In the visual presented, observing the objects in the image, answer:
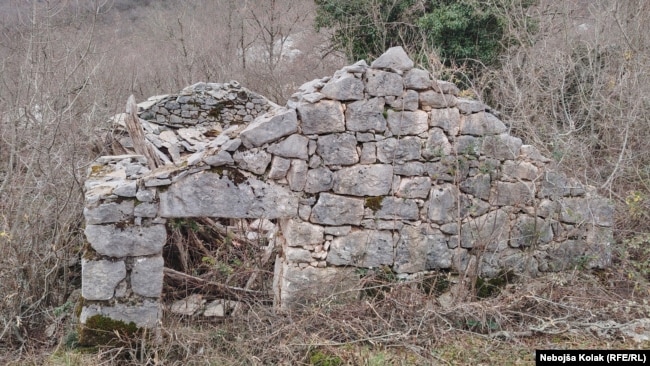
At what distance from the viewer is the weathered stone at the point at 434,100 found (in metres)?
5.10

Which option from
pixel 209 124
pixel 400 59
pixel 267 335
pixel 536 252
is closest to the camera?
pixel 267 335

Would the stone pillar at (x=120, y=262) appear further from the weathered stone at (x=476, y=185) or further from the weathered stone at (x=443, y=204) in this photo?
the weathered stone at (x=476, y=185)

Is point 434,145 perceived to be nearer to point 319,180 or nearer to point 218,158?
point 319,180

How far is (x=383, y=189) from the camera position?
5.09 m

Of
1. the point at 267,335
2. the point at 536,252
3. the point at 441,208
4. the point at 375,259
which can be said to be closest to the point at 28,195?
the point at 267,335

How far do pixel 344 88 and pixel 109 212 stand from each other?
238cm

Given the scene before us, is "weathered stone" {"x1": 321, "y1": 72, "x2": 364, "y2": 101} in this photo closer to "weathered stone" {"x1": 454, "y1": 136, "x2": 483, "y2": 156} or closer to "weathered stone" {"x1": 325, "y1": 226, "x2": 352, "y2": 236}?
"weathered stone" {"x1": 454, "y1": 136, "x2": 483, "y2": 156}

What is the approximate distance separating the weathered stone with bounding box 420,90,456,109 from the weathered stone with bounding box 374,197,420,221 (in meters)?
0.96

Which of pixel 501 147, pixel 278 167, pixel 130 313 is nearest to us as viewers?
pixel 130 313

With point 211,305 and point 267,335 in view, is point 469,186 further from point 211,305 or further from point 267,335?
point 211,305

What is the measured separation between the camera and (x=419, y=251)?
5.21 metres

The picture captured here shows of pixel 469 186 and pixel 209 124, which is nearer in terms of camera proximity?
pixel 469 186

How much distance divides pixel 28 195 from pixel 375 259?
16.1 ft

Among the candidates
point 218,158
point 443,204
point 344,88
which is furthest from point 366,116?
point 218,158
